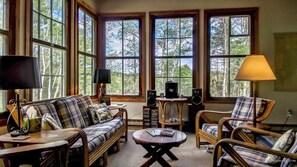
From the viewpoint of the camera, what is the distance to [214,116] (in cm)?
524

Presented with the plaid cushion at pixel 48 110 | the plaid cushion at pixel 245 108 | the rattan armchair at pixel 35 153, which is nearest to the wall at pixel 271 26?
the plaid cushion at pixel 245 108

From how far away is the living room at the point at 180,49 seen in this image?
4.92 m

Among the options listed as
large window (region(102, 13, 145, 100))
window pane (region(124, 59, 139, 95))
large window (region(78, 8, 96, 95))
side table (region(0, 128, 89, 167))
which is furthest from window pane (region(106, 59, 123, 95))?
side table (region(0, 128, 89, 167))

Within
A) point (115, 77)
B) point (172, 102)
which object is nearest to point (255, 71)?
point (172, 102)

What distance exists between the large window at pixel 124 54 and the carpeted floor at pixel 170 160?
1845 millimetres

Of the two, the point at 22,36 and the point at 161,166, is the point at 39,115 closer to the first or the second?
the point at 22,36

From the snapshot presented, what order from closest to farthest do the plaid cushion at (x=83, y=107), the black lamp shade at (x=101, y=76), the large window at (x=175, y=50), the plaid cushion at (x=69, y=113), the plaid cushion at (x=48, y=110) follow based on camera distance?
the plaid cushion at (x=48, y=110)
the plaid cushion at (x=69, y=113)
the plaid cushion at (x=83, y=107)
the black lamp shade at (x=101, y=76)
the large window at (x=175, y=50)

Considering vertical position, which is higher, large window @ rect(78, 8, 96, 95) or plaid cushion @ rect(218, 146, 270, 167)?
large window @ rect(78, 8, 96, 95)

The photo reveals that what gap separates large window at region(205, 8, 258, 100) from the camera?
5.22 meters

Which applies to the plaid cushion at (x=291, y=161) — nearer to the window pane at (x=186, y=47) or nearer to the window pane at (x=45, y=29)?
the window pane at (x=45, y=29)

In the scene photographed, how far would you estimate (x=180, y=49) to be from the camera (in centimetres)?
545

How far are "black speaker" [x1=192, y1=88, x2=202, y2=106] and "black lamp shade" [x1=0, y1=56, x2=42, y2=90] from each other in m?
3.52

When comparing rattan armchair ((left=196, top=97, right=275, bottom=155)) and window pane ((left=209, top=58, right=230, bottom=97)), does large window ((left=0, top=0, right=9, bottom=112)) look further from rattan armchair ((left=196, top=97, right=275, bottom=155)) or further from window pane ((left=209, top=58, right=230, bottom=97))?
window pane ((left=209, top=58, right=230, bottom=97))

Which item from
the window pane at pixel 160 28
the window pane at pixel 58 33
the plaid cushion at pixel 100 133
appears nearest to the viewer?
the plaid cushion at pixel 100 133
